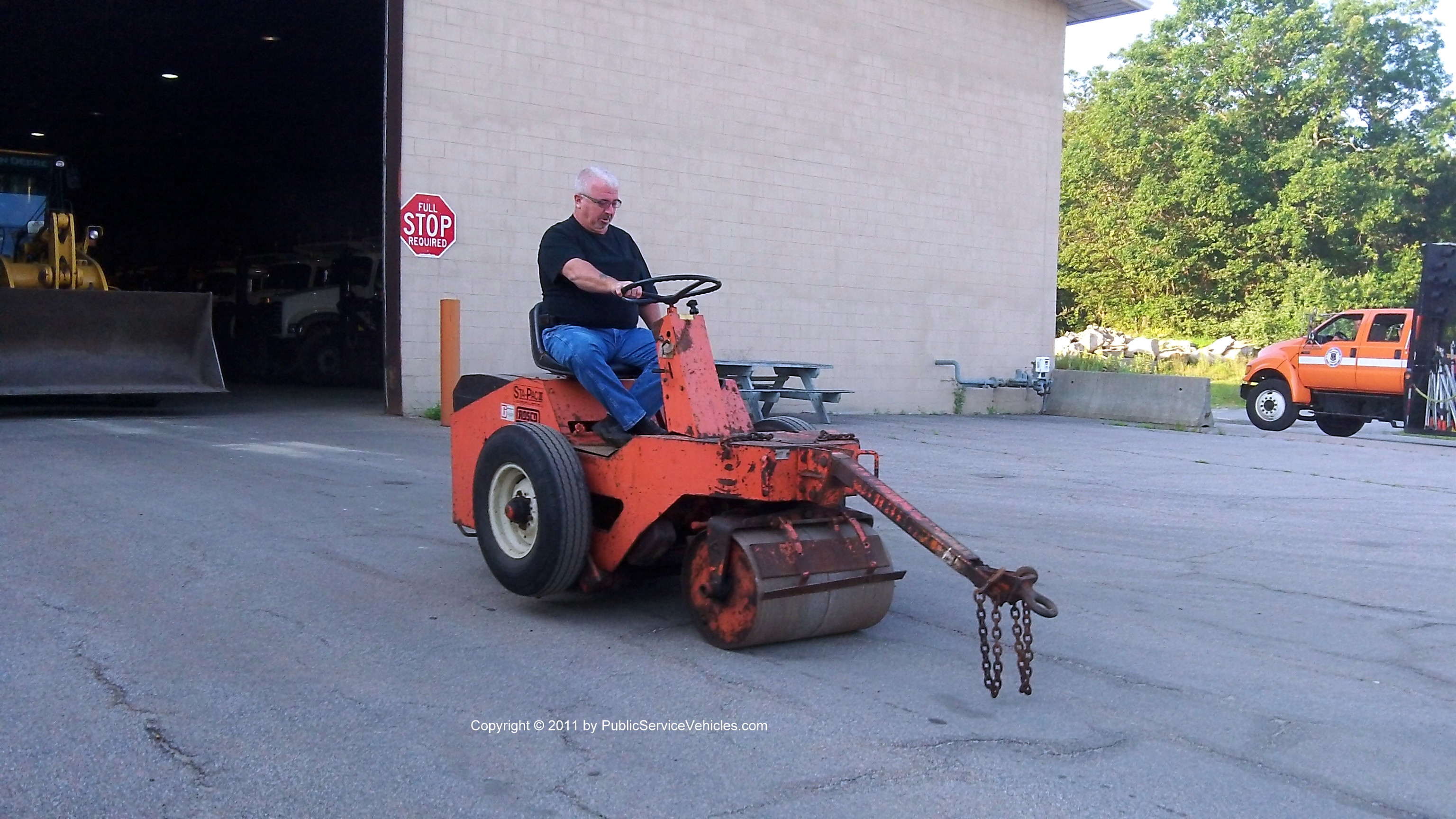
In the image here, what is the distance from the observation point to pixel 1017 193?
1989cm

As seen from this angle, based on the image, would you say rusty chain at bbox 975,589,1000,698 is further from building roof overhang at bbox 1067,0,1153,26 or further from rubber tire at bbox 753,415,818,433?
building roof overhang at bbox 1067,0,1153,26

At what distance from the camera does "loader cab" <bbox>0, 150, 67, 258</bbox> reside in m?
14.9

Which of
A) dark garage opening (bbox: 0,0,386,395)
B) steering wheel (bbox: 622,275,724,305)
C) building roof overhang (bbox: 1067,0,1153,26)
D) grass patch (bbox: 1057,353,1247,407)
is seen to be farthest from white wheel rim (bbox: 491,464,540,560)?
building roof overhang (bbox: 1067,0,1153,26)

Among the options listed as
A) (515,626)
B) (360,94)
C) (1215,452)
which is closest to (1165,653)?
(515,626)

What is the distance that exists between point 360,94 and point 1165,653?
21613mm

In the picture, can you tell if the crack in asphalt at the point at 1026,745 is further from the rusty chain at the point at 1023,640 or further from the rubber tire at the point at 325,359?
the rubber tire at the point at 325,359

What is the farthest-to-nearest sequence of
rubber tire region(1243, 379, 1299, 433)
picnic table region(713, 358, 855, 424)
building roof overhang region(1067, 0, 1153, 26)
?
building roof overhang region(1067, 0, 1153, 26), rubber tire region(1243, 379, 1299, 433), picnic table region(713, 358, 855, 424)

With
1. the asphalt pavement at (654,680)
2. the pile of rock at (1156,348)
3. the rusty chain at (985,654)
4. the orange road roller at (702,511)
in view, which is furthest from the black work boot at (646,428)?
the pile of rock at (1156,348)

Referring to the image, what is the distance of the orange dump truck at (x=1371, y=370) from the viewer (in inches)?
690

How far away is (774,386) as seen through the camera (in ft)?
49.7

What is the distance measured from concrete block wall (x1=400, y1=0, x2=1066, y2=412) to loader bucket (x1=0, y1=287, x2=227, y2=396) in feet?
8.60

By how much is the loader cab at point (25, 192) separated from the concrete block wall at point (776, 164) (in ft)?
16.8

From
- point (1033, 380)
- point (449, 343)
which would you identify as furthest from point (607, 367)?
point (1033, 380)

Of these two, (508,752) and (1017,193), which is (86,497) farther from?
(1017,193)
